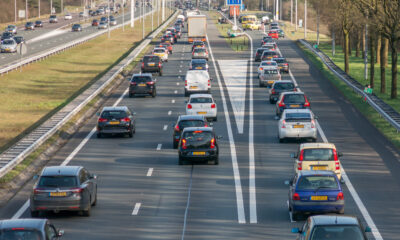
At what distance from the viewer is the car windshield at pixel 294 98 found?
45222mm

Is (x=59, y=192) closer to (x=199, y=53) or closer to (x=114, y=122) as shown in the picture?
(x=114, y=122)

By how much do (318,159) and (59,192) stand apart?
958 centimetres

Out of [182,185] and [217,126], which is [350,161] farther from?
[217,126]

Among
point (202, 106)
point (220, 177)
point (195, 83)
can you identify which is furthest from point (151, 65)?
point (220, 177)

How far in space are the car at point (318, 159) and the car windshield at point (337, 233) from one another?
12.5 meters

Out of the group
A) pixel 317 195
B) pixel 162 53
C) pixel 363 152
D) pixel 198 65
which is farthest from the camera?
pixel 162 53

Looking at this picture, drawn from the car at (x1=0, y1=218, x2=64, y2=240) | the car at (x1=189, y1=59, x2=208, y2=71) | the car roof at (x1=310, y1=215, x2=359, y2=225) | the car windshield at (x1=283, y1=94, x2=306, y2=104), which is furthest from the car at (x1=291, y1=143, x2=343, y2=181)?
the car at (x1=189, y1=59, x2=208, y2=71)

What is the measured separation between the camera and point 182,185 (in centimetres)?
2948

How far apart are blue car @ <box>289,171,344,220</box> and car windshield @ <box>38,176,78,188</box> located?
6.02 metres

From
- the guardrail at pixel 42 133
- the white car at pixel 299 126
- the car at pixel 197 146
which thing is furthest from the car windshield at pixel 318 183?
the white car at pixel 299 126

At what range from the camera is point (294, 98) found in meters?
45.4

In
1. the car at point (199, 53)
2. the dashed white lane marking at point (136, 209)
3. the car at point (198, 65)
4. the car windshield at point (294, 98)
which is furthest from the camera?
the car at point (199, 53)

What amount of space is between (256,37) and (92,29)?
39982 millimetres

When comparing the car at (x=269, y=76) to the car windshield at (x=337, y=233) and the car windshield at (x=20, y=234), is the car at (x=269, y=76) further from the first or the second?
the car windshield at (x=20, y=234)
